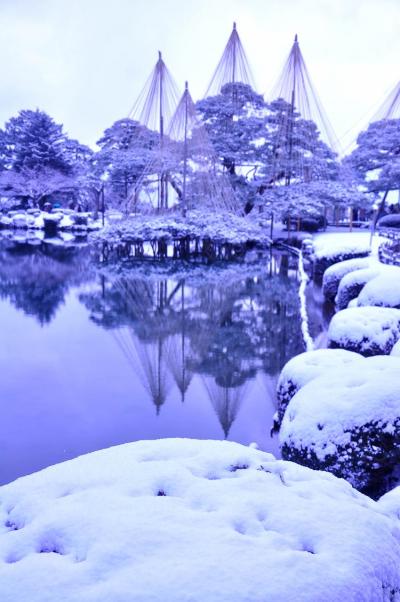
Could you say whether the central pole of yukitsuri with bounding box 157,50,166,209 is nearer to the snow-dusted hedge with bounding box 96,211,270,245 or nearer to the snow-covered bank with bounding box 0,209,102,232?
the snow-dusted hedge with bounding box 96,211,270,245

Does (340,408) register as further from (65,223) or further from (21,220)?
(21,220)

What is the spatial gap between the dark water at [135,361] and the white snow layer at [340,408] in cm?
106

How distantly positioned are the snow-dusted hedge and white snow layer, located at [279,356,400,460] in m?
16.5

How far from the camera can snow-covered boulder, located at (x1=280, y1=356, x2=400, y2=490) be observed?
3299 mm

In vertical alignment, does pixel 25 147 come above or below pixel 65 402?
above

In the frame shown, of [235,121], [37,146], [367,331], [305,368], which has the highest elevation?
[37,146]

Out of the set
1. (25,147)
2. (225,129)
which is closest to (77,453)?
(225,129)

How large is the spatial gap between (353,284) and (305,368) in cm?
530

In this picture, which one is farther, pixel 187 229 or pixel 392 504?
pixel 187 229

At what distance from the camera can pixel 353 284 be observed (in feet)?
30.6

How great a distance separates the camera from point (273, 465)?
7.63 feet

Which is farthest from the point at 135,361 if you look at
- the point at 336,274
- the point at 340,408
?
the point at 336,274

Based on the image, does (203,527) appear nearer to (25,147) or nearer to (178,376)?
(178,376)

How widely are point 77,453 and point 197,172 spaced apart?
748 inches
